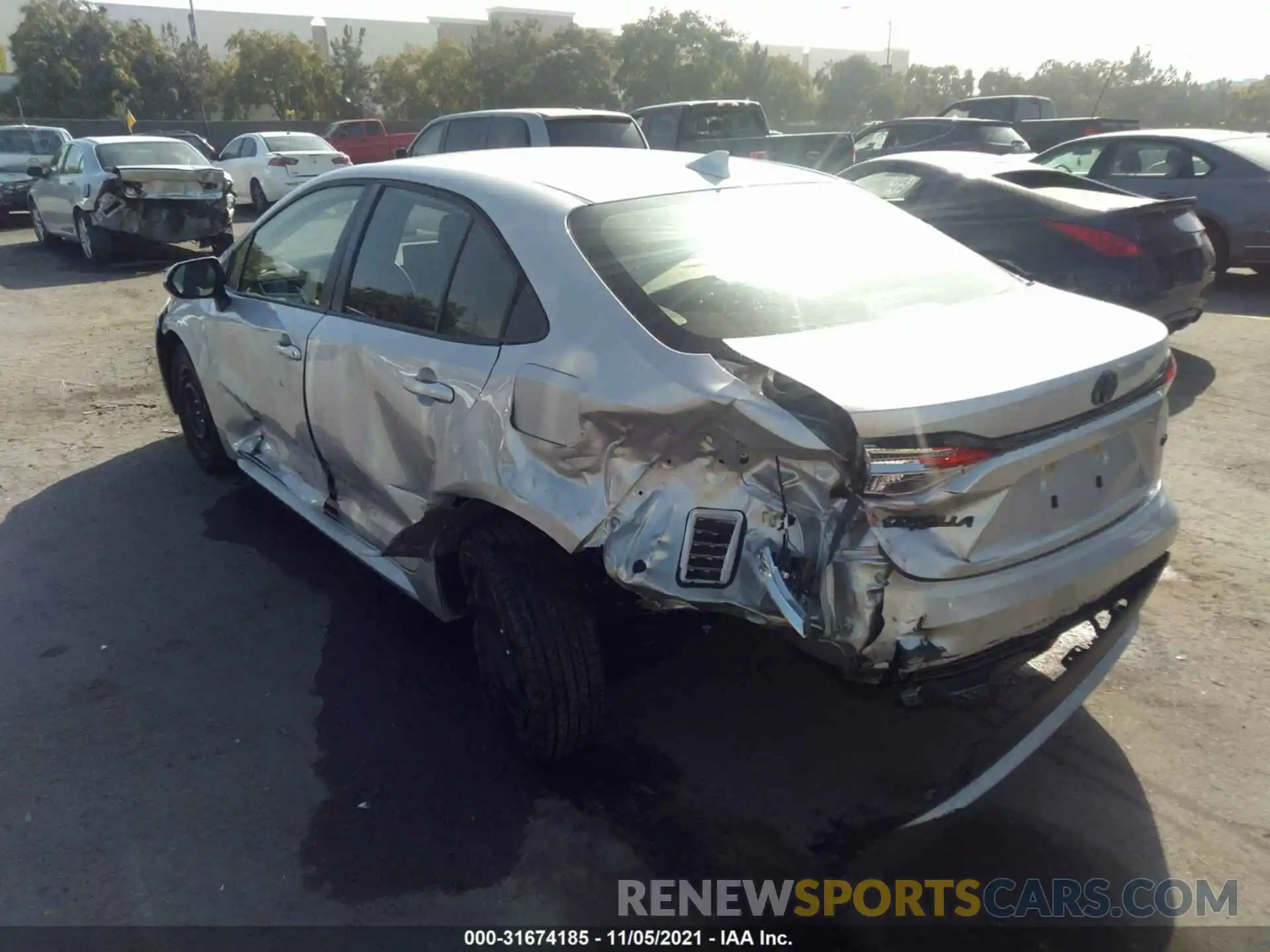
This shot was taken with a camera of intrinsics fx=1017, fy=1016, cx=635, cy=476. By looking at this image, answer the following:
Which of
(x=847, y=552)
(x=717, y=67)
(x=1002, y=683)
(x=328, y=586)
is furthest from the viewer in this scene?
(x=717, y=67)

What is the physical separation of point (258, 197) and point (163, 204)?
7.41 metres

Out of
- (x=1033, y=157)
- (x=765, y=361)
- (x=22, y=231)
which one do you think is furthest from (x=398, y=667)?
(x=22, y=231)

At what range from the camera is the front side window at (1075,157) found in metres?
11.0

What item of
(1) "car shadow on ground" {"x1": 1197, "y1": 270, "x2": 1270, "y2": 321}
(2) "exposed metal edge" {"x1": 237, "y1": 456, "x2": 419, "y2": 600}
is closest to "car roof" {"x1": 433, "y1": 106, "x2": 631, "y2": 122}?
(1) "car shadow on ground" {"x1": 1197, "y1": 270, "x2": 1270, "y2": 321}

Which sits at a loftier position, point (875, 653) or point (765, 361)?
point (765, 361)

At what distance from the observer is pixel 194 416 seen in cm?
570

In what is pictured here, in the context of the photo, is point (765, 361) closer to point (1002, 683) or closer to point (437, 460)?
point (437, 460)

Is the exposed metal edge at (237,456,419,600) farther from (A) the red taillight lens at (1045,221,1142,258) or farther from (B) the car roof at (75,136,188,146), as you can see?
(B) the car roof at (75,136,188,146)

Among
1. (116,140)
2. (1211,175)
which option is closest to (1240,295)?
(1211,175)

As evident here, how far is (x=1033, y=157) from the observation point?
37.8ft

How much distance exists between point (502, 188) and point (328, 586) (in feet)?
6.75

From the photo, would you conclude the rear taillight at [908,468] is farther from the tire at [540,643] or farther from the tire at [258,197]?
the tire at [258,197]

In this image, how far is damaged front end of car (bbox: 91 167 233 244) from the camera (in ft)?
40.9

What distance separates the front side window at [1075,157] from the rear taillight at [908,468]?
32.2 ft
